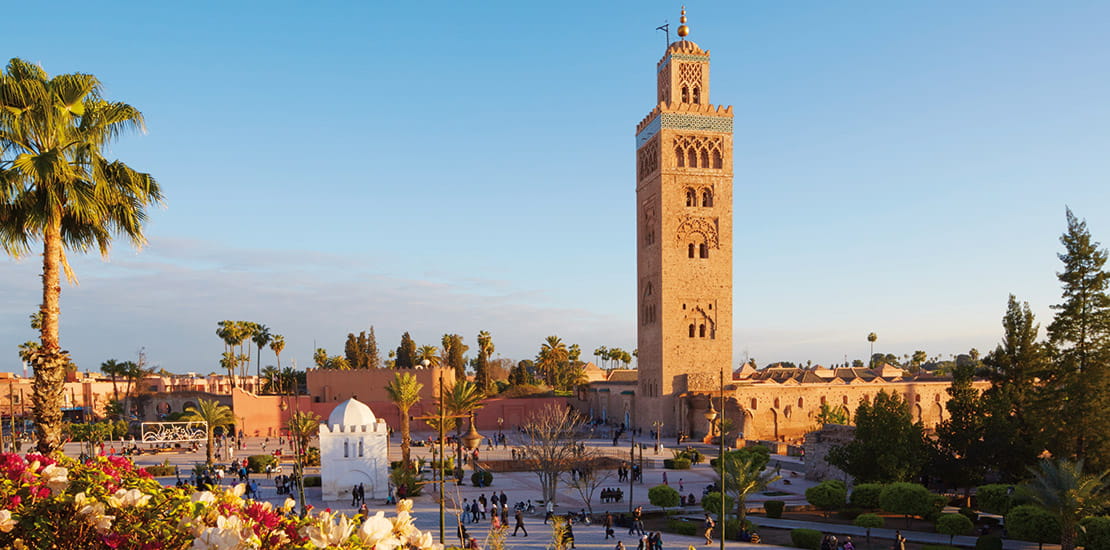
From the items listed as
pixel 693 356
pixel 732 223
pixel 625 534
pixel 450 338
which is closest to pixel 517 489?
pixel 625 534

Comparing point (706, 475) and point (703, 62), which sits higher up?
point (703, 62)

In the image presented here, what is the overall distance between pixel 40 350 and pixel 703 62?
43670 mm

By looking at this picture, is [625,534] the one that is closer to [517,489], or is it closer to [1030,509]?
[517,489]

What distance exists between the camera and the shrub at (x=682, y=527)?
20469 millimetres

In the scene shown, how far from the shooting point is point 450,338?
68.7 meters

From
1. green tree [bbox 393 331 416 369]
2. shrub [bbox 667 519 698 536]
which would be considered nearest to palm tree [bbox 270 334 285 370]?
green tree [bbox 393 331 416 369]

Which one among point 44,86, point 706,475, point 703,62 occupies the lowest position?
point 706,475

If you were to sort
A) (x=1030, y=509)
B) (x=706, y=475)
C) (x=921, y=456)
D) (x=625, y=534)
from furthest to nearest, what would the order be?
(x=706, y=475), (x=921, y=456), (x=625, y=534), (x=1030, y=509)

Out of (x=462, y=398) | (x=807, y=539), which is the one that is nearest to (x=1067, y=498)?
(x=807, y=539)

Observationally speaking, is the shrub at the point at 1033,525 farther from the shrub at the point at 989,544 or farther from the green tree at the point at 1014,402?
the green tree at the point at 1014,402

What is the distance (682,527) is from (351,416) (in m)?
11.6

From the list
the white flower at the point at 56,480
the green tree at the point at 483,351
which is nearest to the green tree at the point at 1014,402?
the white flower at the point at 56,480

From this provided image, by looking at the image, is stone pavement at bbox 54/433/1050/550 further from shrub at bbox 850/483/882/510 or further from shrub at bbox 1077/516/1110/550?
shrub at bbox 1077/516/1110/550

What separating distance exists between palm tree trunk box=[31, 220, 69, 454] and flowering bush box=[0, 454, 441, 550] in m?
4.56
